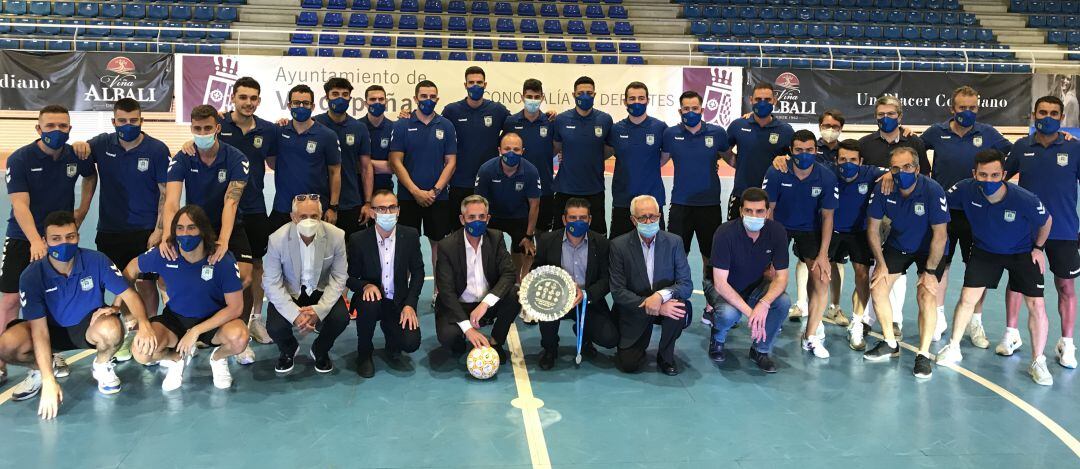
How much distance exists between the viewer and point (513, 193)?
8141 millimetres

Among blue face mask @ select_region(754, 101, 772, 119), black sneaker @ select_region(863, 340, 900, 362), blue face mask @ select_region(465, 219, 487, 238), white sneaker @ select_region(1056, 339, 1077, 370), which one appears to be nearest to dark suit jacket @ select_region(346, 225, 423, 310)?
blue face mask @ select_region(465, 219, 487, 238)

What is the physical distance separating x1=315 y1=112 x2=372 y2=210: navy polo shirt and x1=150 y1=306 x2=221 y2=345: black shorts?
2.18 metres

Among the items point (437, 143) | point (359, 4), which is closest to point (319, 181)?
point (437, 143)

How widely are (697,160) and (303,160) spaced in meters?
3.93

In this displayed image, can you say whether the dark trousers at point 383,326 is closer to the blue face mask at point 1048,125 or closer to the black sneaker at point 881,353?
the black sneaker at point 881,353

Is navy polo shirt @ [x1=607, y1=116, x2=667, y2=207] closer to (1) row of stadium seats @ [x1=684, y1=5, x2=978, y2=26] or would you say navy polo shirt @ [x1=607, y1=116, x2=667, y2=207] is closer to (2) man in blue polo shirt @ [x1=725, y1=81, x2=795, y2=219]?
(2) man in blue polo shirt @ [x1=725, y1=81, x2=795, y2=219]

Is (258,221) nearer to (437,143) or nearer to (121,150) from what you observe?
(121,150)

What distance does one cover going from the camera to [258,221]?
302 inches

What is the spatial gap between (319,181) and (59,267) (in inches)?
97.2

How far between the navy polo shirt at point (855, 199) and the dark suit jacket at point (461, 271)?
10.7 ft

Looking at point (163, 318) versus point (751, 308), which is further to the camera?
point (751, 308)

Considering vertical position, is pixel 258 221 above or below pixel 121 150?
below

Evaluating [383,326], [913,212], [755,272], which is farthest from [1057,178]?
[383,326]

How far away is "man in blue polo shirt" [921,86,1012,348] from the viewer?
7848 mm
